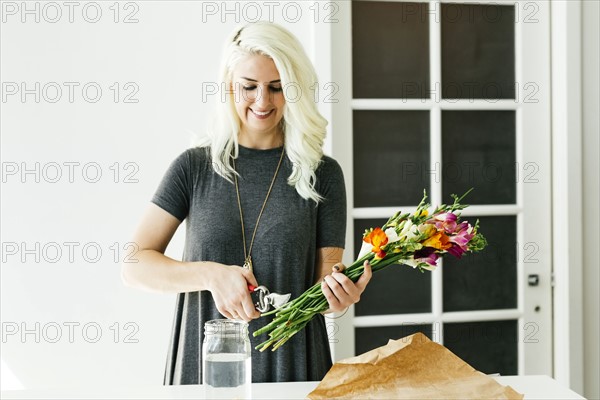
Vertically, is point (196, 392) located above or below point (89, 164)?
below

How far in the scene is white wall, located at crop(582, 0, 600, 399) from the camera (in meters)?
2.75

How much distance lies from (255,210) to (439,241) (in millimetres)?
674

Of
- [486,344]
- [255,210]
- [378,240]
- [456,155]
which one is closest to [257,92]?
[255,210]

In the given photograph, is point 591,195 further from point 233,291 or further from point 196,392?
point 196,392

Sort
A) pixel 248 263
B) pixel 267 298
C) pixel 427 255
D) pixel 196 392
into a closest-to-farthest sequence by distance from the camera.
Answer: pixel 427 255, pixel 196 392, pixel 267 298, pixel 248 263

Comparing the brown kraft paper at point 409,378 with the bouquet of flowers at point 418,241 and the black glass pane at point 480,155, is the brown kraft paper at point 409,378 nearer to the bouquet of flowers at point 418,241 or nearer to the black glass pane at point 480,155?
the bouquet of flowers at point 418,241

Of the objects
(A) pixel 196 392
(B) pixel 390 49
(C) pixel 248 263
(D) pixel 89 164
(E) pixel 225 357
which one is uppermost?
(B) pixel 390 49

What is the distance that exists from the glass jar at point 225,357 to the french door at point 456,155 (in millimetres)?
1466

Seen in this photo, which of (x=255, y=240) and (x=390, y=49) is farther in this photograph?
(x=390, y=49)

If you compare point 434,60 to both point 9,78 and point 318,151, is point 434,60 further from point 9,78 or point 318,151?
point 9,78

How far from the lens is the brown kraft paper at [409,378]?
4.07 feet

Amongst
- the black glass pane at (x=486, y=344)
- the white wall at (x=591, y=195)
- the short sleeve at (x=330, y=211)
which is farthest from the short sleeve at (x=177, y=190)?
the white wall at (x=591, y=195)

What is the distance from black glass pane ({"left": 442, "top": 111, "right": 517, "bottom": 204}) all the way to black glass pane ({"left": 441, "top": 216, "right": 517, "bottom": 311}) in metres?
0.11

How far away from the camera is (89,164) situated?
8.04 ft
